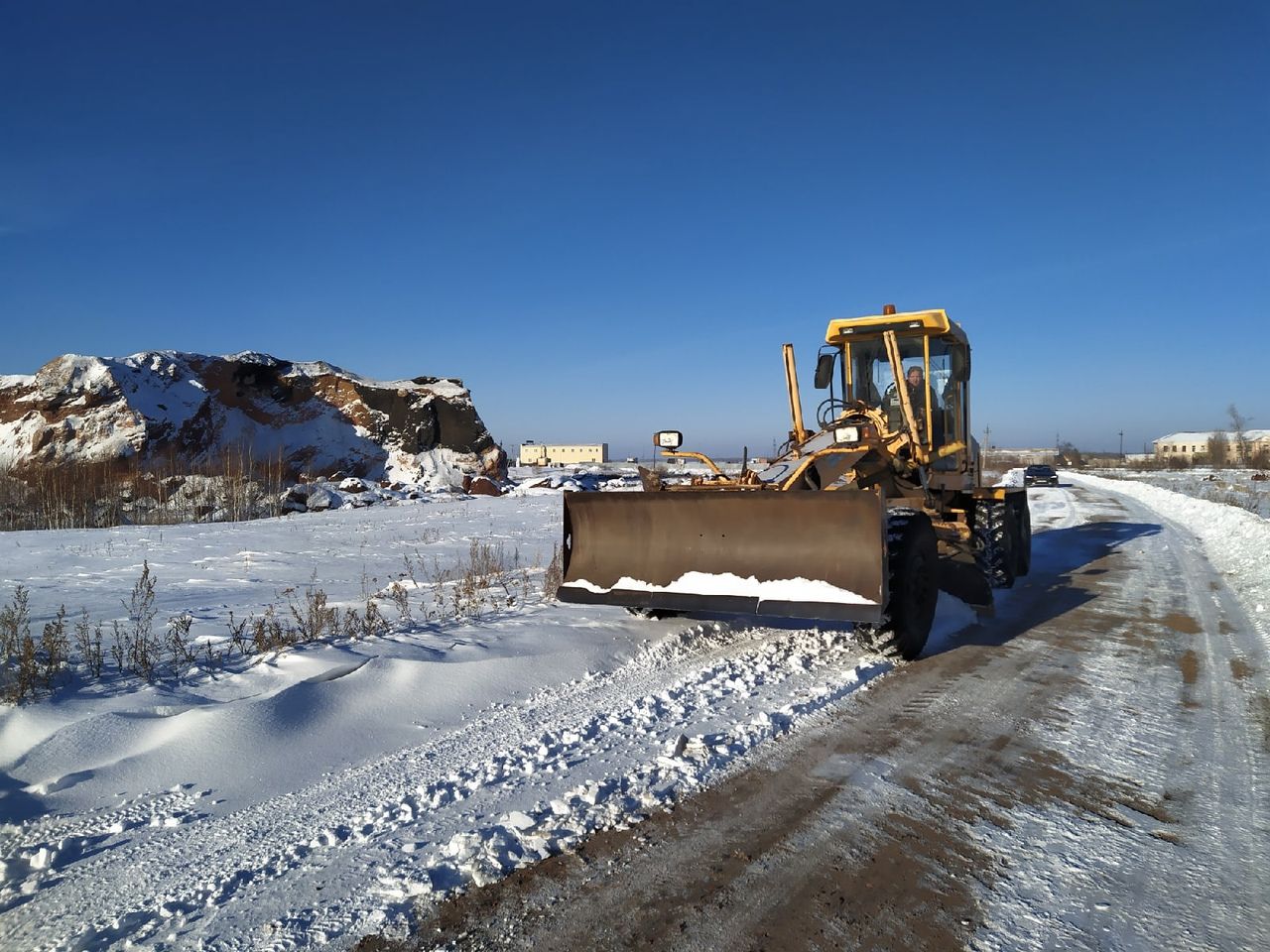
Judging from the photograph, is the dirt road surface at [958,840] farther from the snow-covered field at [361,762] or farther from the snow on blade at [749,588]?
the snow on blade at [749,588]

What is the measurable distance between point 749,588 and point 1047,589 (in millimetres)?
6128

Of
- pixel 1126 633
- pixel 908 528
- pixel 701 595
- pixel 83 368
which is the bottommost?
pixel 1126 633

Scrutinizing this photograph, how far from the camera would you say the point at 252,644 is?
6512mm

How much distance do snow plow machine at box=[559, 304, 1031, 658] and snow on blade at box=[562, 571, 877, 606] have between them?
0.03 ft

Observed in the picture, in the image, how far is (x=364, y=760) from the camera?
429 cm

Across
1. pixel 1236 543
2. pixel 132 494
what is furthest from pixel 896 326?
pixel 132 494

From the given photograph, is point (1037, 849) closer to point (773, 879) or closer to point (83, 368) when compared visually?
point (773, 879)

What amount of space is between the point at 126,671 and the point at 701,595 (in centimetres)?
420

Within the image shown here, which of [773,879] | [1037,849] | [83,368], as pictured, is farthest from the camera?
[83,368]

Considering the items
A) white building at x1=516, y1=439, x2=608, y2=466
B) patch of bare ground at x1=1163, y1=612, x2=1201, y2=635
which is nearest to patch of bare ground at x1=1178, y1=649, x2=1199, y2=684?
patch of bare ground at x1=1163, y1=612, x2=1201, y2=635

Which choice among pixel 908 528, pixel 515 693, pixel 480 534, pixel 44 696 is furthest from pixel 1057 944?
pixel 480 534

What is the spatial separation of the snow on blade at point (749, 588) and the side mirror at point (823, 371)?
348 cm

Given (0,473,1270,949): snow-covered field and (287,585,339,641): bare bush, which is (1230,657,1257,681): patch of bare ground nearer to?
(0,473,1270,949): snow-covered field

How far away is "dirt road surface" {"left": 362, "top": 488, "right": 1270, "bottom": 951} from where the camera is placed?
9.31 feet
